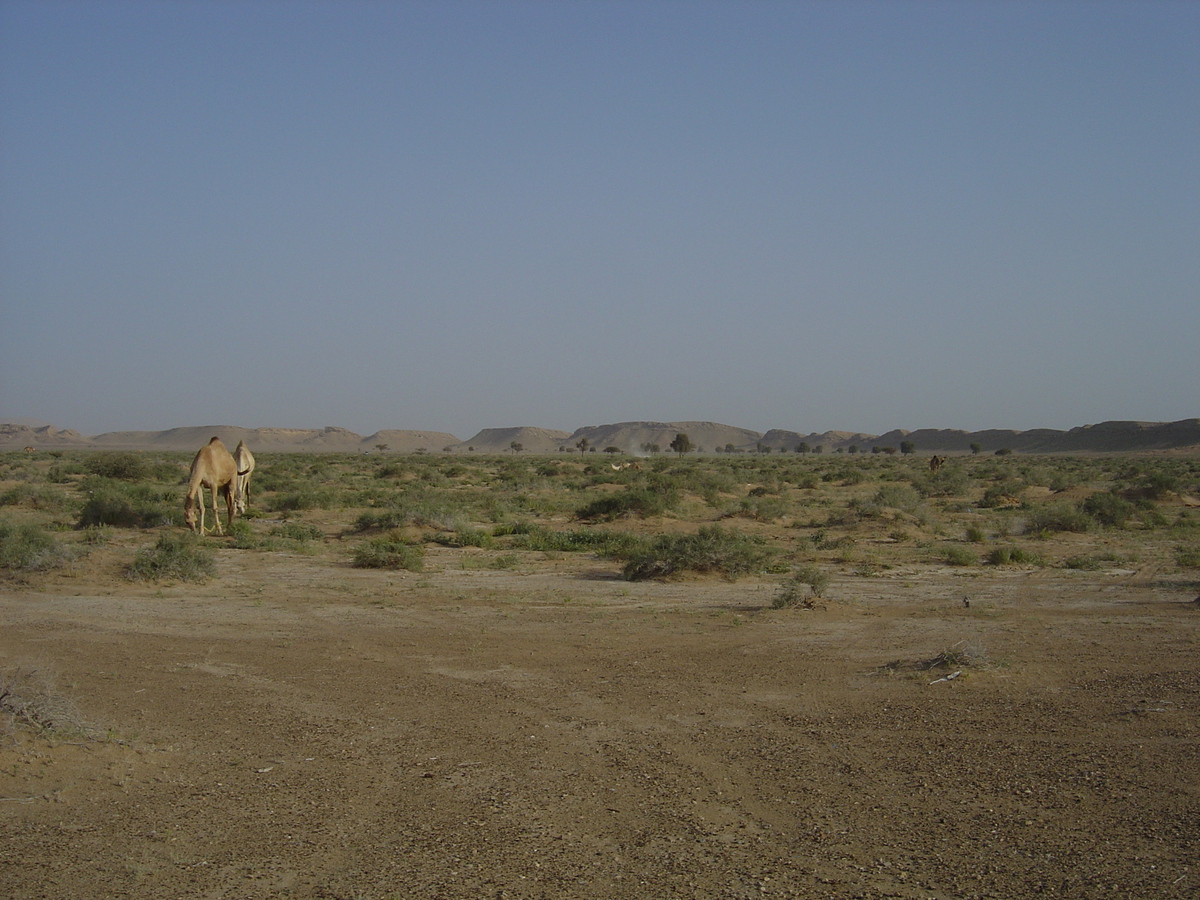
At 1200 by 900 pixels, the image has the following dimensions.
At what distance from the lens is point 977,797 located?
6117mm

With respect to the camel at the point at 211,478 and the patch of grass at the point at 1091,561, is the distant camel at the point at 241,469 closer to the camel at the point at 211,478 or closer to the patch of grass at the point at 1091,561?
the camel at the point at 211,478

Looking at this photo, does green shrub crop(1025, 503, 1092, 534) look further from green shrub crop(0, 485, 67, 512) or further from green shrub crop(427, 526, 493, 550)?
green shrub crop(0, 485, 67, 512)

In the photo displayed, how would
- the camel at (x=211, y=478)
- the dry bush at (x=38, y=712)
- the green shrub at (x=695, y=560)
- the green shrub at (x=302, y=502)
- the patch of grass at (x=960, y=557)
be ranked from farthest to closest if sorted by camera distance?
the green shrub at (x=302, y=502) → the camel at (x=211, y=478) → the patch of grass at (x=960, y=557) → the green shrub at (x=695, y=560) → the dry bush at (x=38, y=712)

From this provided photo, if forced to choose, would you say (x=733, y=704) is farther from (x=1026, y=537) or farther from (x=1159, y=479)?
(x=1159, y=479)

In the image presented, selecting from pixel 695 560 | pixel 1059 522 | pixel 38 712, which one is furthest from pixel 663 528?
pixel 38 712

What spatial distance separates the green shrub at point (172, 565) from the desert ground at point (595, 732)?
5.3 inches

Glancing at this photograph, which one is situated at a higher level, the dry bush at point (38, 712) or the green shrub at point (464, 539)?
the dry bush at point (38, 712)

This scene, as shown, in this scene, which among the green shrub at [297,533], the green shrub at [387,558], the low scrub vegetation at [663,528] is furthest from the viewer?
the green shrub at [297,533]

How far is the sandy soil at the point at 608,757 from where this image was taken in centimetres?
514

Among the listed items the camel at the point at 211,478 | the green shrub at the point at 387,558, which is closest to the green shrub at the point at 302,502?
the camel at the point at 211,478

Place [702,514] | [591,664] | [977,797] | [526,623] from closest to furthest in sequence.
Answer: [977,797] → [591,664] → [526,623] → [702,514]

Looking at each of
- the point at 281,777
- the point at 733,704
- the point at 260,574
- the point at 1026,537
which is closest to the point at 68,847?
the point at 281,777

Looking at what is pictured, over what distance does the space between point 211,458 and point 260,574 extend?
3.67 meters

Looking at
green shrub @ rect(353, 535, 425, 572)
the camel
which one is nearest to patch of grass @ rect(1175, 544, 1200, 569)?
green shrub @ rect(353, 535, 425, 572)
